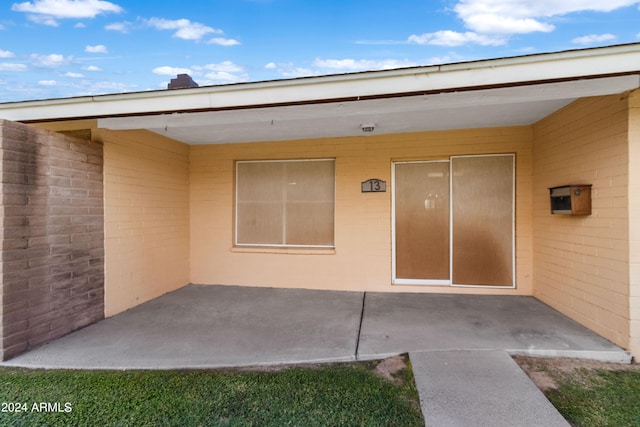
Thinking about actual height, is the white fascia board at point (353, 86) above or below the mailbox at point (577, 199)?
above

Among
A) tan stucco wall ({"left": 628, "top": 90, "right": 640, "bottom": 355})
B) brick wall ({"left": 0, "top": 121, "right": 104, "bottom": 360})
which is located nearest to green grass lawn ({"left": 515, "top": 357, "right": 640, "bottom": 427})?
tan stucco wall ({"left": 628, "top": 90, "right": 640, "bottom": 355})

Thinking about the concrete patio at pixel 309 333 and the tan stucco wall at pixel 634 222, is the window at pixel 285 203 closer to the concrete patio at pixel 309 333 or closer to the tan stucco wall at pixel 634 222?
the concrete patio at pixel 309 333

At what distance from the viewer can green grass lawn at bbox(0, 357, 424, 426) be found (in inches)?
72.7

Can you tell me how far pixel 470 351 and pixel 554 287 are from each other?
80.3 inches

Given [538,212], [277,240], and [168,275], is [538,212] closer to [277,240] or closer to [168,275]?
[277,240]

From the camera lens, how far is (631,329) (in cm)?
259

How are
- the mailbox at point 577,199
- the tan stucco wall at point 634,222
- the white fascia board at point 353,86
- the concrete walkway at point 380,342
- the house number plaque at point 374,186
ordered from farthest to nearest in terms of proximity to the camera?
the house number plaque at point 374,186 < the mailbox at point 577,199 < the tan stucco wall at point 634,222 < the white fascia board at point 353,86 < the concrete walkway at point 380,342

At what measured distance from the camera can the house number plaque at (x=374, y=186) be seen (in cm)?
472

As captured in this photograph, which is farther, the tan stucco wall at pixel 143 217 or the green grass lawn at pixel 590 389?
the tan stucco wall at pixel 143 217

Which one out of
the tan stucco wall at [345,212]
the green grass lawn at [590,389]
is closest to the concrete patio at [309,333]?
the green grass lawn at [590,389]

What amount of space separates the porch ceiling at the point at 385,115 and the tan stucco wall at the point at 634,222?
1.07 ft

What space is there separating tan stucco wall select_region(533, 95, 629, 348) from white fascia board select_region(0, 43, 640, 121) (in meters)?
0.82

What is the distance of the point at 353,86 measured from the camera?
2607 millimetres

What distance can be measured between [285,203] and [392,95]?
3029 millimetres
